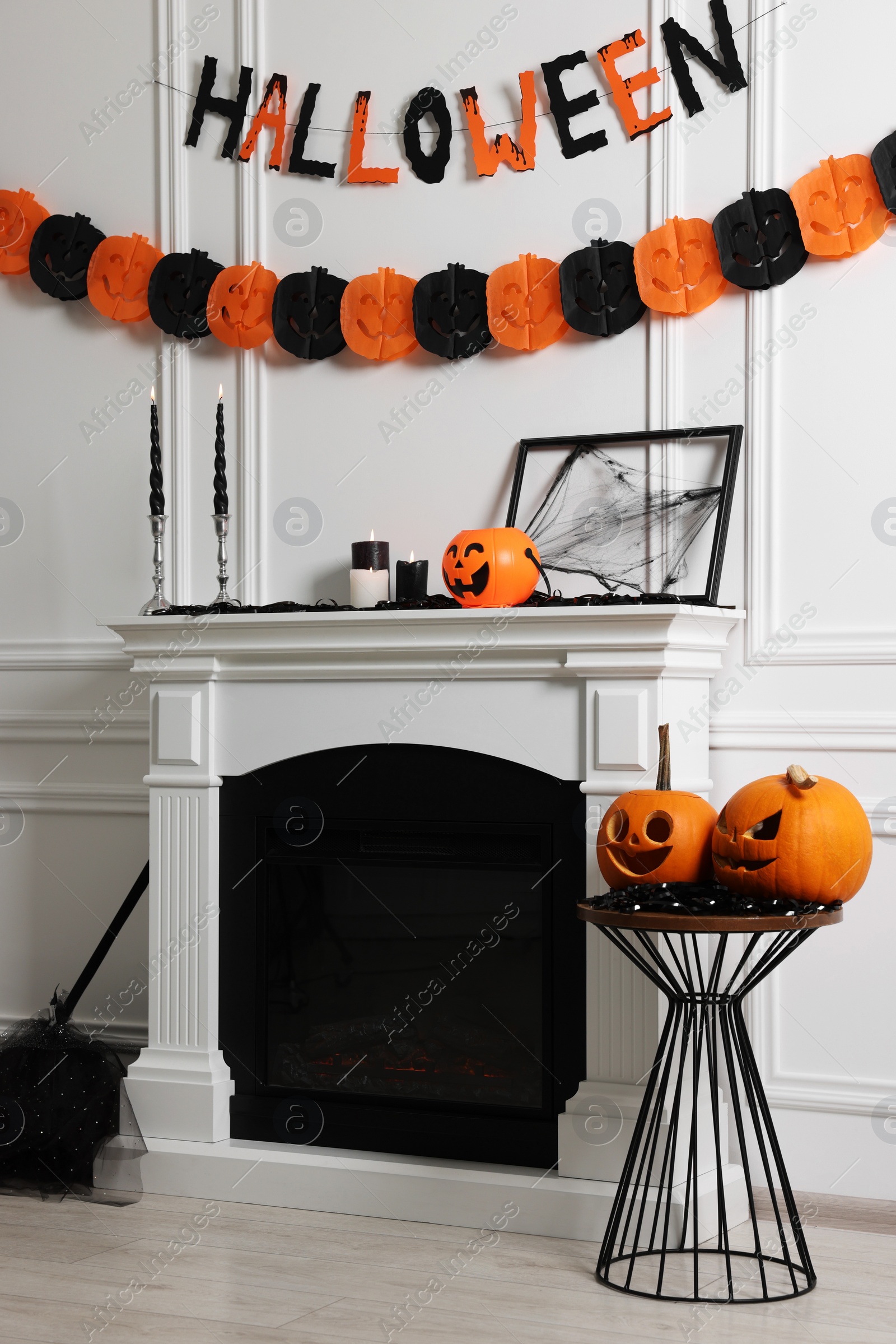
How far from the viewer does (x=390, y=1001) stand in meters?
2.57

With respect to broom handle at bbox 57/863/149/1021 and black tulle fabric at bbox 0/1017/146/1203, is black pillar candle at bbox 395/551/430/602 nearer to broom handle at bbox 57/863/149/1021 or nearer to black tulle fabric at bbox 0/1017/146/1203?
broom handle at bbox 57/863/149/1021

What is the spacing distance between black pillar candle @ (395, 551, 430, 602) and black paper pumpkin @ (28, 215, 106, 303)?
1212mm

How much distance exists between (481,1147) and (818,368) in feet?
5.68

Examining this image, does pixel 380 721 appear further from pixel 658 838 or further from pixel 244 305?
pixel 244 305

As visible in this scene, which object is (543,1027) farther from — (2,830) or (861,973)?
(2,830)

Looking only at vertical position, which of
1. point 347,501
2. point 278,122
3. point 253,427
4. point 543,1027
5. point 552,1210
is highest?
point 278,122

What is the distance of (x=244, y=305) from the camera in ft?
9.75

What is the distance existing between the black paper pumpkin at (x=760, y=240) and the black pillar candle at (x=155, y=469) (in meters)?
1.28

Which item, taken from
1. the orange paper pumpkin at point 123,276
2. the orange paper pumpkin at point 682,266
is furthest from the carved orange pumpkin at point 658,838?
the orange paper pumpkin at point 123,276

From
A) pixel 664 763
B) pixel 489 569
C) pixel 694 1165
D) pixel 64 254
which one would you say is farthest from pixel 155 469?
pixel 694 1165

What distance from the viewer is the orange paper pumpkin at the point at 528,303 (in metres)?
2.75

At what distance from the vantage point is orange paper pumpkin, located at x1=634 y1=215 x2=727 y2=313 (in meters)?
2.64

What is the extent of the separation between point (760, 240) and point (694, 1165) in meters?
1.82

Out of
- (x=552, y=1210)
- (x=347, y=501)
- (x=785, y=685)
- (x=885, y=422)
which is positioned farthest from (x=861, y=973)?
(x=347, y=501)
